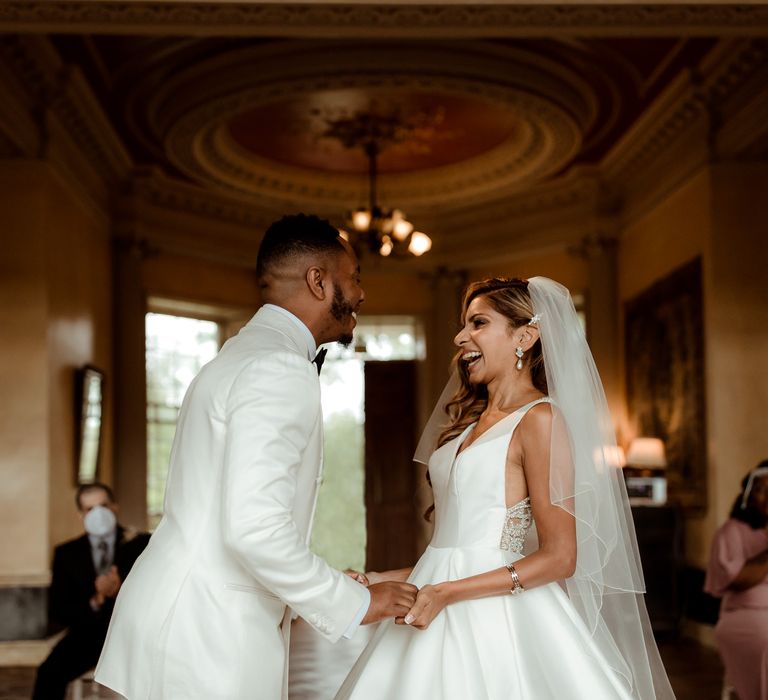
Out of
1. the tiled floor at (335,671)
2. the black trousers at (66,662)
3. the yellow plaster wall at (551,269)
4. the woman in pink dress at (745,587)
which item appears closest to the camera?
the black trousers at (66,662)

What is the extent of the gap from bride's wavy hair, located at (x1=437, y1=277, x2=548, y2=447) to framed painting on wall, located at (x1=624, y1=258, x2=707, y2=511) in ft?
18.8

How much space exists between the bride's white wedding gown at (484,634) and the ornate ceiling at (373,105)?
5637 mm

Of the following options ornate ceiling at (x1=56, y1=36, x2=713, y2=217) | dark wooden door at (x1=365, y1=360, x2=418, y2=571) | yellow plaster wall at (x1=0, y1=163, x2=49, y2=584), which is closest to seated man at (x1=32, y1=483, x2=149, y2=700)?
yellow plaster wall at (x1=0, y1=163, x2=49, y2=584)

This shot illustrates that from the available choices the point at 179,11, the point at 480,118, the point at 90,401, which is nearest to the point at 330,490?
the point at 90,401

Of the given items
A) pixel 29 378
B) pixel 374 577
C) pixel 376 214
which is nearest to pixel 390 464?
pixel 376 214

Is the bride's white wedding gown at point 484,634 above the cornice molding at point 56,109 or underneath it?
underneath

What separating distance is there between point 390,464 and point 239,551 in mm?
11009

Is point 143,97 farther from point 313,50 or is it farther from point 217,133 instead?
point 313,50

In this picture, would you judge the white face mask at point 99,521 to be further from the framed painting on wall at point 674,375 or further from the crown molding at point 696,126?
the crown molding at point 696,126

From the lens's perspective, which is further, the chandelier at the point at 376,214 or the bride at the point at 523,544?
the chandelier at the point at 376,214

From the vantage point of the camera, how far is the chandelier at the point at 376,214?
8922 mm

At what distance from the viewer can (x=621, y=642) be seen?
3.35 metres

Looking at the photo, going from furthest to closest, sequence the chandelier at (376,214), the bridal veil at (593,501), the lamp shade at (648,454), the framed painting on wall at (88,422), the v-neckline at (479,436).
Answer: the lamp shade at (648,454) → the framed painting on wall at (88,422) → the chandelier at (376,214) → the v-neckline at (479,436) → the bridal veil at (593,501)

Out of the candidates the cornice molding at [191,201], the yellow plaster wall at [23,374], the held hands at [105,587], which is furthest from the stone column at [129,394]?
the held hands at [105,587]
